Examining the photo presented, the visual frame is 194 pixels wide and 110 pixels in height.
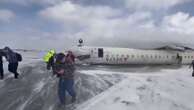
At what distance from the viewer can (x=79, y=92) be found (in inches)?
512

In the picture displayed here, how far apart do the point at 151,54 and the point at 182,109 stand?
27.6m

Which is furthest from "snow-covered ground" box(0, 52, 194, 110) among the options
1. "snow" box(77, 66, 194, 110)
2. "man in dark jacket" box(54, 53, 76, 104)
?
Answer: "man in dark jacket" box(54, 53, 76, 104)

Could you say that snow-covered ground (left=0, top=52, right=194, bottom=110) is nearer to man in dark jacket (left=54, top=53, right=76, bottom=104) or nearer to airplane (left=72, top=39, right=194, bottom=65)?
man in dark jacket (left=54, top=53, right=76, bottom=104)

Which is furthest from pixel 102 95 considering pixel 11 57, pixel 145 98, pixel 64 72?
pixel 11 57

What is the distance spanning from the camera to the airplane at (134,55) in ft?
106

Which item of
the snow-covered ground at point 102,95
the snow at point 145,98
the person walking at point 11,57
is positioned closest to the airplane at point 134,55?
the person walking at point 11,57

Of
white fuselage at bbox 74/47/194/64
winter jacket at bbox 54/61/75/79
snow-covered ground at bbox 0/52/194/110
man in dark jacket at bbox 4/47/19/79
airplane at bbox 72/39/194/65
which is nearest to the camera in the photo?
snow-covered ground at bbox 0/52/194/110

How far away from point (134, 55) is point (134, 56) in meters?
0.12

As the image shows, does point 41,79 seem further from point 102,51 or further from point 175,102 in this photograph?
point 102,51

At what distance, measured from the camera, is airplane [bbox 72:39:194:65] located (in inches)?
1271

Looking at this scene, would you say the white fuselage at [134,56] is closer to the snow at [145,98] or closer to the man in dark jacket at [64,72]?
the snow at [145,98]

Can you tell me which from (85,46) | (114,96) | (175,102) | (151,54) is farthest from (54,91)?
(151,54)

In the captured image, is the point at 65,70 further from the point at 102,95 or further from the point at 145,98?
the point at 145,98

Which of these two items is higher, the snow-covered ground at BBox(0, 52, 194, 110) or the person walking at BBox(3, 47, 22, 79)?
the person walking at BBox(3, 47, 22, 79)
